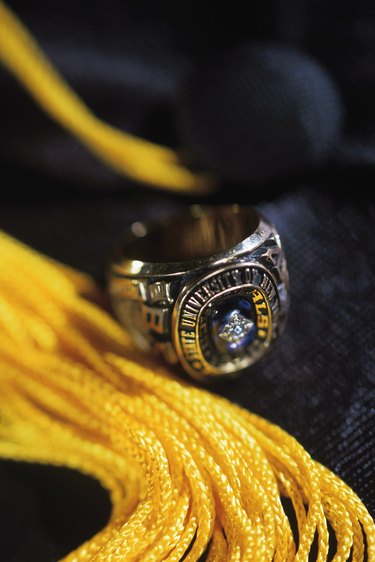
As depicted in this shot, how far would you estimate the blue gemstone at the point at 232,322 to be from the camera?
0.70 meters

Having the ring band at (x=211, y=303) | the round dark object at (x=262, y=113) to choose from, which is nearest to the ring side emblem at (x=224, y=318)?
the ring band at (x=211, y=303)

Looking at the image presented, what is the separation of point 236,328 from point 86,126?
0.50 metres

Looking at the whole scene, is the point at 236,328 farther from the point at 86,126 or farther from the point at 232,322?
the point at 86,126

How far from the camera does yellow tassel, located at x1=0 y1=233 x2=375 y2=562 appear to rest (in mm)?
624

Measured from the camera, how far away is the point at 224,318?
71 cm

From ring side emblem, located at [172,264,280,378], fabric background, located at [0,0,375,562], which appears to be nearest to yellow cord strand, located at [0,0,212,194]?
fabric background, located at [0,0,375,562]

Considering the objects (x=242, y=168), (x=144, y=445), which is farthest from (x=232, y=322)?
(x=242, y=168)

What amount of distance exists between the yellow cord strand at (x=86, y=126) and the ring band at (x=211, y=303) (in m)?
0.29

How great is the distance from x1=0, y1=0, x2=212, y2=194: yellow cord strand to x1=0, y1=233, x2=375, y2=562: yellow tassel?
0.76 ft

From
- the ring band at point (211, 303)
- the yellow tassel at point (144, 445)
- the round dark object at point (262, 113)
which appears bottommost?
the yellow tassel at point (144, 445)

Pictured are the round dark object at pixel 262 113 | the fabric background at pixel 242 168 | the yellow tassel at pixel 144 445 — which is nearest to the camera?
the yellow tassel at pixel 144 445

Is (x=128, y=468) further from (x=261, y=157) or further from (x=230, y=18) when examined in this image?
(x=230, y=18)

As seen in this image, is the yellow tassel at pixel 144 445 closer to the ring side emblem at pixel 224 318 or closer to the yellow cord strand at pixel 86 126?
the ring side emblem at pixel 224 318

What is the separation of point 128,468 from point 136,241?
352 mm
